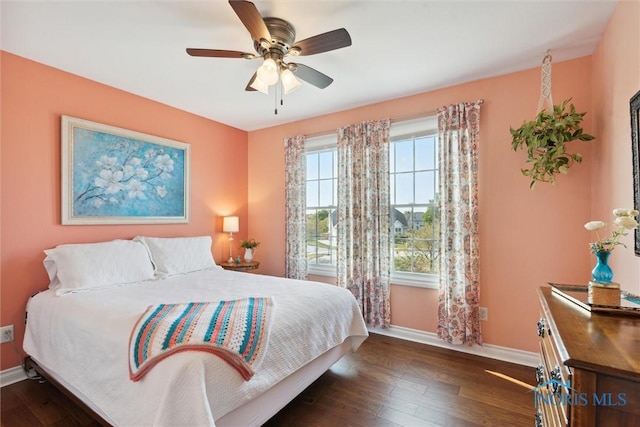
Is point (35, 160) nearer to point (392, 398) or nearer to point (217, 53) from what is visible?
point (217, 53)

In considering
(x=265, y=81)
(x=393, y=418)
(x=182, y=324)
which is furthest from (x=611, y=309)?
(x=265, y=81)

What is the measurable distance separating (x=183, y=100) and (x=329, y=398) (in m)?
3.36

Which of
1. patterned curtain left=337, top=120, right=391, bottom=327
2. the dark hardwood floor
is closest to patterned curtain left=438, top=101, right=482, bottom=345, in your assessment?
the dark hardwood floor

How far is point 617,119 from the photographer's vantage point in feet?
6.09

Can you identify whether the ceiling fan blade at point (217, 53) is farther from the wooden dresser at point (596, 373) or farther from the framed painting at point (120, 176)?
the wooden dresser at point (596, 373)

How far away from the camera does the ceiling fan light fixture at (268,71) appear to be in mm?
1938

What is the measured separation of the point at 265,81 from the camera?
6.61 feet

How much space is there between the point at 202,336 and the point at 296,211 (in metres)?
2.57

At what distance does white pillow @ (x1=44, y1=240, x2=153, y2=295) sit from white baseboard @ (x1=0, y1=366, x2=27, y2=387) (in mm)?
697

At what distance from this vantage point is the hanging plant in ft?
7.02

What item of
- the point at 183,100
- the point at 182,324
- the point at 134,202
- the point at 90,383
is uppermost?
the point at 183,100

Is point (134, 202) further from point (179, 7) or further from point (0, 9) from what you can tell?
point (179, 7)

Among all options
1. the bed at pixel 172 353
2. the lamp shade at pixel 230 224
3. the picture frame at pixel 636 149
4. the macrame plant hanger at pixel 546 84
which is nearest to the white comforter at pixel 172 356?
the bed at pixel 172 353

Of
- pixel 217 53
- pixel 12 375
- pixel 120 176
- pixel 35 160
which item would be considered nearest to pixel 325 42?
pixel 217 53
